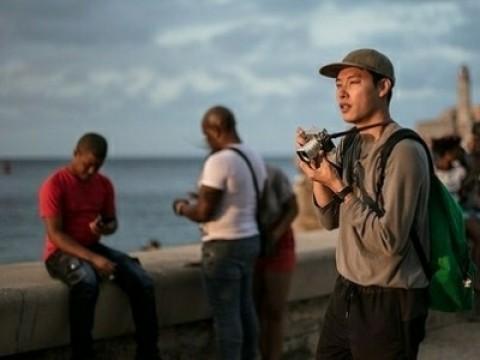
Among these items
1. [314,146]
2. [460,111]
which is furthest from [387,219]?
[460,111]

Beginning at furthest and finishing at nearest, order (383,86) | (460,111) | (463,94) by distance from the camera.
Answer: (463,94)
(460,111)
(383,86)

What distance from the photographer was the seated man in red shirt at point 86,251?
16.6 ft

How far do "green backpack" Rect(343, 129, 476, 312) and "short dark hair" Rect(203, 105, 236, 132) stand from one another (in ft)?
6.82

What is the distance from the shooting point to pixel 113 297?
5.32 metres

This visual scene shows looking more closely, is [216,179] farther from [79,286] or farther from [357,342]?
[357,342]

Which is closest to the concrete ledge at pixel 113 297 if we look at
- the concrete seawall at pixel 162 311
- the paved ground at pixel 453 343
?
the concrete seawall at pixel 162 311

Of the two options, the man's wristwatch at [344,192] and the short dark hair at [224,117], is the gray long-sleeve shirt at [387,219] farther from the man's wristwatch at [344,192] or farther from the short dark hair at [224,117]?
the short dark hair at [224,117]

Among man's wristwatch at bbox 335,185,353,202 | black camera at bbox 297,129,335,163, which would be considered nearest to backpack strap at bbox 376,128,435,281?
man's wristwatch at bbox 335,185,353,202

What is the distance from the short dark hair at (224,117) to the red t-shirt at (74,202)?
2.65ft

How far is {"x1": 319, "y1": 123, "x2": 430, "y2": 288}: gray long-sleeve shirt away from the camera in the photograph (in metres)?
3.39

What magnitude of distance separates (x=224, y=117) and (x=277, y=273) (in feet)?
3.86

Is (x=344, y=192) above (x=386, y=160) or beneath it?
beneath

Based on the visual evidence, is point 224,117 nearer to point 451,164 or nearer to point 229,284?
point 229,284

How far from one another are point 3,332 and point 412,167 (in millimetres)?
2513
